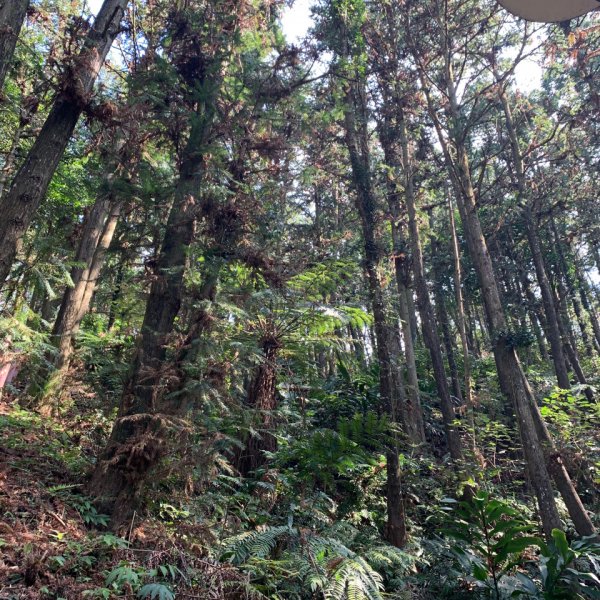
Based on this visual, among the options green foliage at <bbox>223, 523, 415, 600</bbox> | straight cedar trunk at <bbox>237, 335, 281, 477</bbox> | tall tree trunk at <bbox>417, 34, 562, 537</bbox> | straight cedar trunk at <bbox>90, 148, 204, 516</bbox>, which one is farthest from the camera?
tall tree trunk at <bbox>417, 34, 562, 537</bbox>

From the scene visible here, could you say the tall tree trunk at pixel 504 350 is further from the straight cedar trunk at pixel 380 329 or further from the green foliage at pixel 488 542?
the straight cedar trunk at pixel 380 329

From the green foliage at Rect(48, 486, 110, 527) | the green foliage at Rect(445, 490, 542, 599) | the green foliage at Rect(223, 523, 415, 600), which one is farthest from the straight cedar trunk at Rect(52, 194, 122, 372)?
the green foliage at Rect(445, 490, 542, 599)

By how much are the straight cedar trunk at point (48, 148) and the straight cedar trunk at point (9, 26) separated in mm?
548

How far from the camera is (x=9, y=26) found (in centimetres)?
438

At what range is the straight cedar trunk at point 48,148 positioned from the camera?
4148 mm

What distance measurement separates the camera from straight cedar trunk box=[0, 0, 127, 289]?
4148 millimetres

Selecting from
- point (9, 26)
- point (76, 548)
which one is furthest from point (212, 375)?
point (9, 26)

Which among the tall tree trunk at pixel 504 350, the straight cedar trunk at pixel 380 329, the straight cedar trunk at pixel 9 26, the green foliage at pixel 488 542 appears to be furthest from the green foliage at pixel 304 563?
the straight cedar trunk at pixel 9 26

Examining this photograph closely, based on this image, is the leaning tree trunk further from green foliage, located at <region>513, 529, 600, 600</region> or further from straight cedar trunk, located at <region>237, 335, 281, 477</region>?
green foliage, located at <region>513, 529, 600, 600</region>

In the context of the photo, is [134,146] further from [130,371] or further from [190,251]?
[130,371]

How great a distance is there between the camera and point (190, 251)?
491 centimetres

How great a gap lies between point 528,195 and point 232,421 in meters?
12.2

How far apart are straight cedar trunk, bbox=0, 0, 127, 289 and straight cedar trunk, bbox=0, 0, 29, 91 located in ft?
1.80

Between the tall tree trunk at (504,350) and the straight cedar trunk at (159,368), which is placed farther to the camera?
the tall tree trunk at (504,350)
